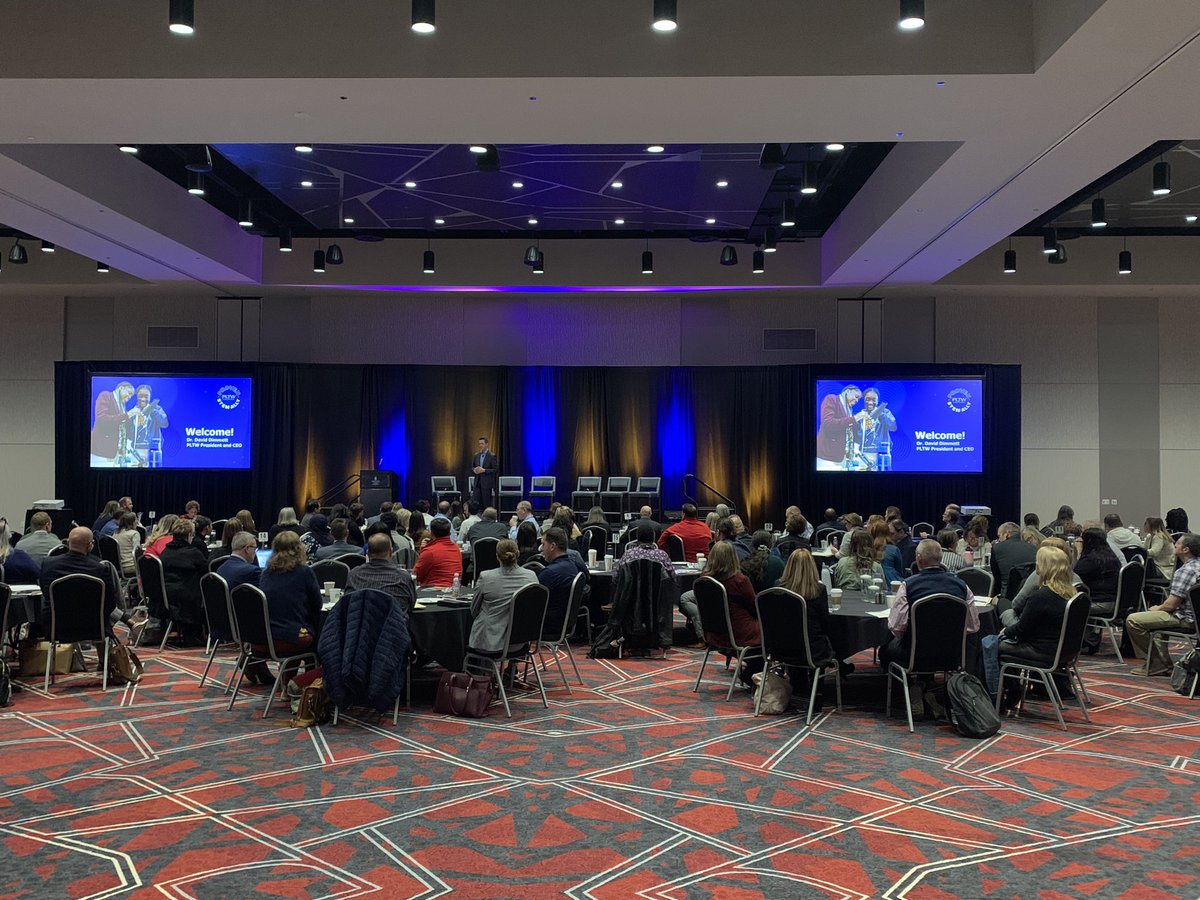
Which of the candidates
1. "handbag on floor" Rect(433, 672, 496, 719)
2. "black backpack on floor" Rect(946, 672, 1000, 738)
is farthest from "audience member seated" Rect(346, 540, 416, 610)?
"black backpack on floor" Rect(946, 672, 1000, 738)

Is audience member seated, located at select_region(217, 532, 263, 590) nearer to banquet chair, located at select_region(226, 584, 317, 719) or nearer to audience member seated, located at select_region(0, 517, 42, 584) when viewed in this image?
banquet chair, located at select_region(226, 584, 317, 719)

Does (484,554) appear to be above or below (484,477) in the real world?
below

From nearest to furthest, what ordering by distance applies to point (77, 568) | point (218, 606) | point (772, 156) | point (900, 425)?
point (218, 606)
point (77, 568)
point (772, 156)
point (900, 425)

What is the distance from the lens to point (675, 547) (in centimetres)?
1079

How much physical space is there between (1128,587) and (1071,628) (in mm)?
2569

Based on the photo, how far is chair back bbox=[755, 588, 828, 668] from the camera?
21.5 ft

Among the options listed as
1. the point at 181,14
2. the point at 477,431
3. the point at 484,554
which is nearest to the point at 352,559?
the point at 484,554

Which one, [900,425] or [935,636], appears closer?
[935,636]

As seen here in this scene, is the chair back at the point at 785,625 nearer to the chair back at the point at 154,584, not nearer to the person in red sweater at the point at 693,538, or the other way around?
the person in red sweater at the point at 693,538

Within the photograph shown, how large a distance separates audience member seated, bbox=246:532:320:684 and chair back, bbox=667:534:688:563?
466 cm

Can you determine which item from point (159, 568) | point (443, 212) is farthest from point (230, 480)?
point (159, 568)

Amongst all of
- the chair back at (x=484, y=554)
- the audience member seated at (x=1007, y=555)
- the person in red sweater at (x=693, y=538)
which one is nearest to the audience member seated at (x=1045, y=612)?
the audience member seated at (x=1007, y=555)

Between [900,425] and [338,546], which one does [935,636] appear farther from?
[900,425]

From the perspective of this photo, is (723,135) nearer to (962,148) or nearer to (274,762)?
(962,148)
